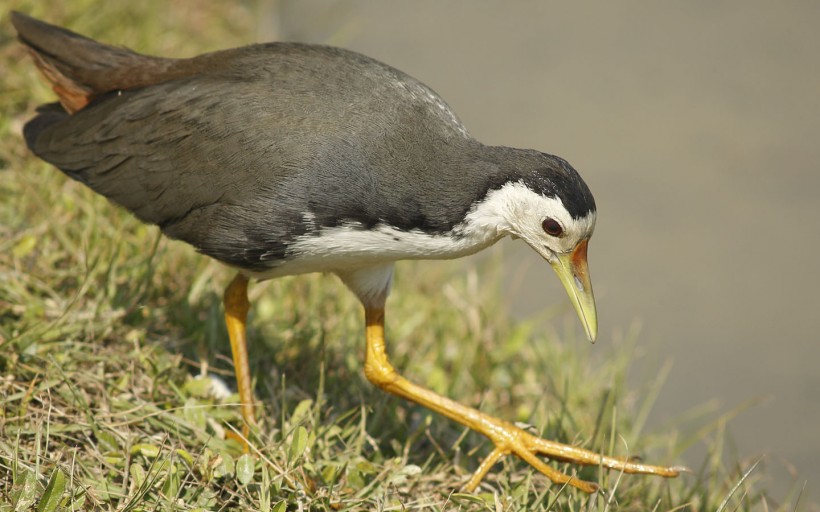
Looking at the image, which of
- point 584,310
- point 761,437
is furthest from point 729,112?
point 584,310

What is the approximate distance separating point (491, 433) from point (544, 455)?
236 millimetres

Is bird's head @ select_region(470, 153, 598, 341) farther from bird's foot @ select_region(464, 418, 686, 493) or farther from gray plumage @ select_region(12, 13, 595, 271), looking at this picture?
bird's foot @ select_region(464, 418, 686, 493)

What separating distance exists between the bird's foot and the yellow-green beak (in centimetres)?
53

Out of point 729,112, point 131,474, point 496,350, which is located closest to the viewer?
point 131,474

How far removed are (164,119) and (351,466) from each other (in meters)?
1.59

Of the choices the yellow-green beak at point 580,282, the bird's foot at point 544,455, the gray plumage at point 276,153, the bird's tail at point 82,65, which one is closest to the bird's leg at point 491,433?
the bird's foot at point 544,455

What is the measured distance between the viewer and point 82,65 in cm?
441

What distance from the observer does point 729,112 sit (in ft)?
23.3

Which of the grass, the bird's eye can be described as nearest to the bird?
the bird's eye

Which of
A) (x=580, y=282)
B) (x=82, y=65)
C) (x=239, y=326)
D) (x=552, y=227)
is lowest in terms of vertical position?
(x=239, y=326)

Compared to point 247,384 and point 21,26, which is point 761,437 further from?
point 21,26

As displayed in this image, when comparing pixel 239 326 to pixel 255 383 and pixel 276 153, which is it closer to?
pixel 255 383

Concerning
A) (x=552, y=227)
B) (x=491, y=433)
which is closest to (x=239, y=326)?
(x=491, y=433)

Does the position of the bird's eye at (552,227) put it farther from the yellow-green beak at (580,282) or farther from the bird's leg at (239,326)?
the bird's leg at (239,326)
